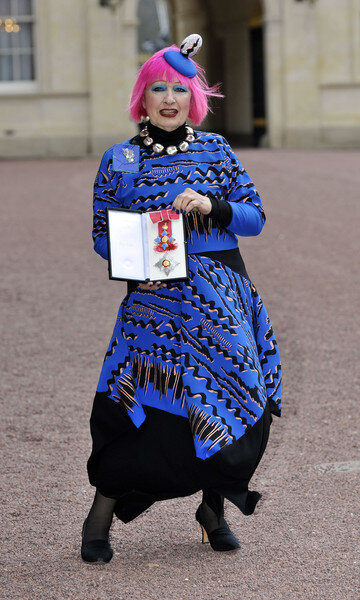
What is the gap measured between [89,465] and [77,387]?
2.33m

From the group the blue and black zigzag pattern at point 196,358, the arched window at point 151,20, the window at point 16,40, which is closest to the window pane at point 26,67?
the window at point 16,40

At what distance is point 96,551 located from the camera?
359 centimetres

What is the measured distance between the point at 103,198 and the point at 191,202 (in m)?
0.41

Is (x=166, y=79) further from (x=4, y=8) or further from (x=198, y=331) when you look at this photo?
(x=4, y=8)

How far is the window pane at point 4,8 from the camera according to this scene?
20.7 m

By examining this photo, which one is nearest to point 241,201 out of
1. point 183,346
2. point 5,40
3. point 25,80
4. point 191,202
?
point 191,202

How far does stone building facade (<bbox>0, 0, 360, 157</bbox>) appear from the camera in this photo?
2025 cm

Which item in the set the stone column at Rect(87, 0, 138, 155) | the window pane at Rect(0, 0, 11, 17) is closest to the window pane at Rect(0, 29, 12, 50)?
the window pane at Rect(0, 0, 11, 17)

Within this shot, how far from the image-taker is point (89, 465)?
361 centimetres

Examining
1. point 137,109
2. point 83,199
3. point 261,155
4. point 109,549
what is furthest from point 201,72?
point 261,155

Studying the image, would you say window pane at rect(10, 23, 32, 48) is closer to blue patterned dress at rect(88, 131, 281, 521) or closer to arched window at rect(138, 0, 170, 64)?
blue patterned dress at rect(88, 131, 281, 521)

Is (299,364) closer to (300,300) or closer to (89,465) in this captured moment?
(300,300)

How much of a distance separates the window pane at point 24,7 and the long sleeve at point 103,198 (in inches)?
705

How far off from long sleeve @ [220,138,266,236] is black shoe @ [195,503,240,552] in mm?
996
